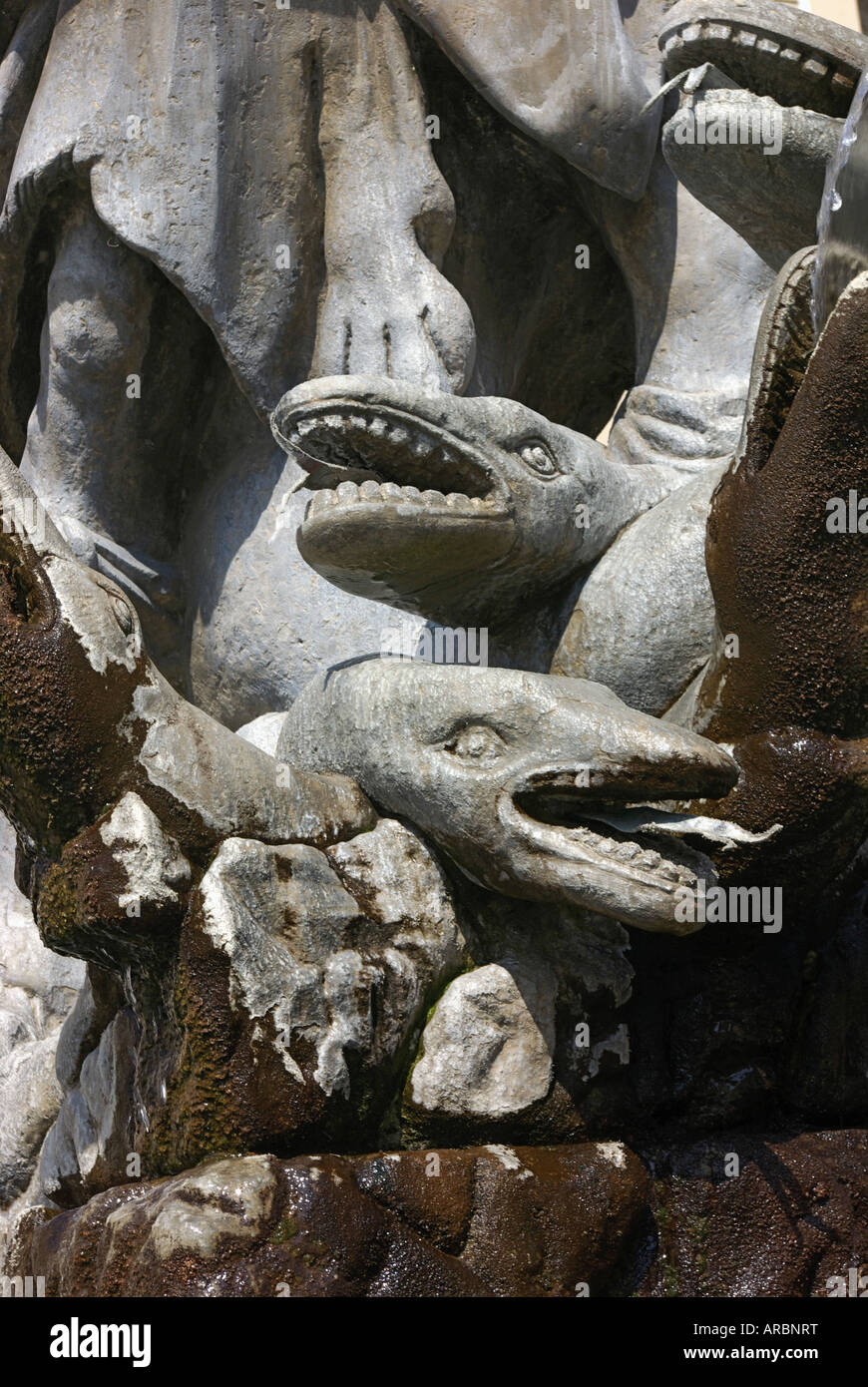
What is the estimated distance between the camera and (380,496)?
230cm

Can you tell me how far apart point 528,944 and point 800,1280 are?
51 cm

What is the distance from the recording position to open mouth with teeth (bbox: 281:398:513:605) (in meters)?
2.29

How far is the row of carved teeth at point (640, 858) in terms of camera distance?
2.04 m

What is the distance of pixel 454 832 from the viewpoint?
2154 millimetres

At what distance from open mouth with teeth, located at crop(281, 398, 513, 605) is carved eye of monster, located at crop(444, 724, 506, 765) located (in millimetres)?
307

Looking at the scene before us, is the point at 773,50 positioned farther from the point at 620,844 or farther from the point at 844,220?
the point at 620,844

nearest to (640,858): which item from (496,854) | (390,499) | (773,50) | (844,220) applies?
(496,854)

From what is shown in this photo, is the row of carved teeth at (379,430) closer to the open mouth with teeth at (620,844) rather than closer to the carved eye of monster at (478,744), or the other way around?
the carved eye of monster at (478,744)

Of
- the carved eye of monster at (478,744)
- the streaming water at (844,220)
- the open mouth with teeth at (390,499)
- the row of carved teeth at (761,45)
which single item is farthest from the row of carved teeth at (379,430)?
the row of carved teeth at (761,45)

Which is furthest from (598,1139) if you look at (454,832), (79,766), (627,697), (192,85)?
(192,85)

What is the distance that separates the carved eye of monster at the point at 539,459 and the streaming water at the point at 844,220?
0.44 m

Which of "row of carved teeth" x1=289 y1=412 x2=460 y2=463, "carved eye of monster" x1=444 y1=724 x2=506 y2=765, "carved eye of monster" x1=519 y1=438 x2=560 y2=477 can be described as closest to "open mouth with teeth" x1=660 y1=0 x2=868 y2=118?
"carved eye of monster" x1=519 y1=438 x2=560 y2=477

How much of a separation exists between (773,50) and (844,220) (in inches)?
24.8

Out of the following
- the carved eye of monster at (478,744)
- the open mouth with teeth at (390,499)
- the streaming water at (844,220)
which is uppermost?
the streaming water at (844,220)
